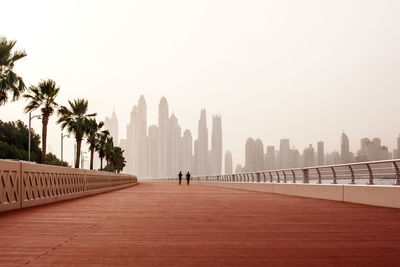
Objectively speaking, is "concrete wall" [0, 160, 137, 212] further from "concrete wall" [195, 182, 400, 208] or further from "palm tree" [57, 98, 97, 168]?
"palm tree" [57, 98, 97, 168]

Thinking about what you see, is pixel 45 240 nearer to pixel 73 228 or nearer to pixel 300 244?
pixel 73 228

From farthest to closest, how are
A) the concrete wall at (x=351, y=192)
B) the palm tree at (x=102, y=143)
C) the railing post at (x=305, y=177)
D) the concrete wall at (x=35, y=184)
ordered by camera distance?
the palm tree at (x=102, y=143) < the railing post at (x=305, y=177) < the concrete wall at (x=351, y=192) < the concrete wall at (x=35, y=184)

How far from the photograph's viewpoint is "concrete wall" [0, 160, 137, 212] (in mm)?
13961

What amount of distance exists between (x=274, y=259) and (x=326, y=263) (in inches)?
24.1

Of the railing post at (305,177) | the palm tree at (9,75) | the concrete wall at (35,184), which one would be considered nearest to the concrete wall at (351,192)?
the railing post at (305,177)

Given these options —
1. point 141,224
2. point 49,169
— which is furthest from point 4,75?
point 141,224

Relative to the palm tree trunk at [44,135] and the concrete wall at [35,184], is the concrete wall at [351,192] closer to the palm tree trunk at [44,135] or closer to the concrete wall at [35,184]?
the concrete wall at [35,184]

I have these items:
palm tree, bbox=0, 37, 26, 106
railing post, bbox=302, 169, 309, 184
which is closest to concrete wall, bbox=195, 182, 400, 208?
railing post, bbox=302, 169, 309, 184

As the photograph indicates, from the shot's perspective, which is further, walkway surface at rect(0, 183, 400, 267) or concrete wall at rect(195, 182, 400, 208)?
concrete wall at rect(195, 182, 400, 208)

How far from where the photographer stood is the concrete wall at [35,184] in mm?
13961

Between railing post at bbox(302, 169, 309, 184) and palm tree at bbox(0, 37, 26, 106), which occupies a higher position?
palm tree at bbox(0, 37, 26, 106)

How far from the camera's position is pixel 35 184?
55.3 ft

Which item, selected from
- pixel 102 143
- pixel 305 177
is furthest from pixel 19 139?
pixel 305 177

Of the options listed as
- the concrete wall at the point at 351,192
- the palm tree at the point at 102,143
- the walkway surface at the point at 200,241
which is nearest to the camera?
the walkway surface at the point at 200,241
